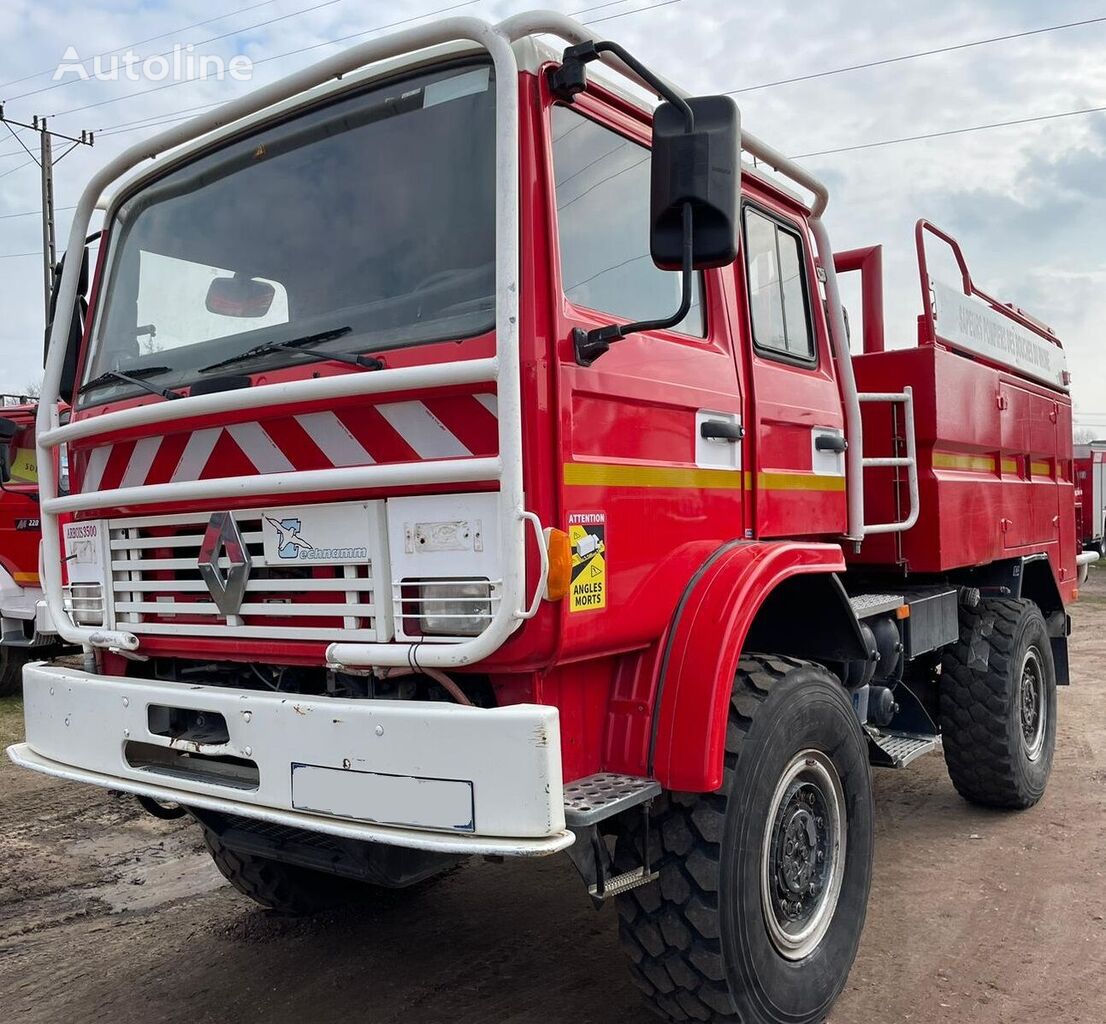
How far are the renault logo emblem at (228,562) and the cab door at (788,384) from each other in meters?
1.57

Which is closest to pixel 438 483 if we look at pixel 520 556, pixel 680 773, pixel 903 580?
pixel 520 556

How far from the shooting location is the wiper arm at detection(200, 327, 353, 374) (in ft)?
8.99

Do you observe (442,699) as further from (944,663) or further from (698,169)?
(944,663)

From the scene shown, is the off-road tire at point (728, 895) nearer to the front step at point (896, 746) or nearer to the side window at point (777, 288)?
the front step at point (896, 746)

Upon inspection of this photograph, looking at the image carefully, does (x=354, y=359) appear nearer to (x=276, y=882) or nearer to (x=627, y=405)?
(x=627, y=405)

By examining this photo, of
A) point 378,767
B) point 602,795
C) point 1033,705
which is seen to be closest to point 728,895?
point 602,795

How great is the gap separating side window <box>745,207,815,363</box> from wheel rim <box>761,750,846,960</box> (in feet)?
4.60

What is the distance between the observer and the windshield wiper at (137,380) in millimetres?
2984

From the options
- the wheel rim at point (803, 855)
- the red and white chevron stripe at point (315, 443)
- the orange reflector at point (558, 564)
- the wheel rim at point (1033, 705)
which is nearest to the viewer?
the orange reflector at point (558, 564)

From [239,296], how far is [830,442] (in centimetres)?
211

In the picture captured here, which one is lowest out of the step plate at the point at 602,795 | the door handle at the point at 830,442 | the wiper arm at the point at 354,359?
the step plate at the point at 602,795

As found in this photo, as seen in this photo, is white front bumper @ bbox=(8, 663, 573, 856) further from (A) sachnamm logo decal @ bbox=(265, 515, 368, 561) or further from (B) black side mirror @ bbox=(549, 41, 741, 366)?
(B) black side mirror @ bbox=(549, 41, 741, 366)

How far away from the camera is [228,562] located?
9.27 feet

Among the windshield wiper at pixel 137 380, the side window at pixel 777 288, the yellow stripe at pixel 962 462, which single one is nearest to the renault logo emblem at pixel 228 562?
the windshield wiper at pixel 137 380
